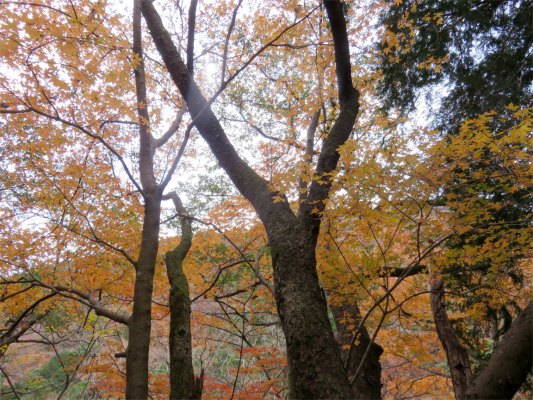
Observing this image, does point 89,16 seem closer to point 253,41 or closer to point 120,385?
point 253,41

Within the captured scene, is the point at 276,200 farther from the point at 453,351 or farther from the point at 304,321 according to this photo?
the point at 453,351

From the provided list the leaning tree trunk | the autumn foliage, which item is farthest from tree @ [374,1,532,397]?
the leaning tree trunk

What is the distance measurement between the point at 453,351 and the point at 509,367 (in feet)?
9.78

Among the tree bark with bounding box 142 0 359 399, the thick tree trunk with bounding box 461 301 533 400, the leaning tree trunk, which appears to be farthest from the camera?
the leaning tree trunk

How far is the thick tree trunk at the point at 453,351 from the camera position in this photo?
3.68m

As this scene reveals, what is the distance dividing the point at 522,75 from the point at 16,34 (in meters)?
4.53

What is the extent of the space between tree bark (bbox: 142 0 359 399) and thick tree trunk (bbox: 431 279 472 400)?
8.21 ft

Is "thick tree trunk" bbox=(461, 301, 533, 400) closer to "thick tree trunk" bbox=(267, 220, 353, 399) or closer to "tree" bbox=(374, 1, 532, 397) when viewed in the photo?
"thick tree trunk" bbox=(267, 220, 353, 399)

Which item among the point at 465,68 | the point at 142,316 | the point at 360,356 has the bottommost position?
the point at 360,356

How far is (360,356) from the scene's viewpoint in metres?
3.48

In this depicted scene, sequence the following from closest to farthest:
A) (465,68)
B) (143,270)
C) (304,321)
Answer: (304,321) < (143,270) < (465,68)

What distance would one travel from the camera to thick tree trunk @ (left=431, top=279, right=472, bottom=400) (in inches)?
145

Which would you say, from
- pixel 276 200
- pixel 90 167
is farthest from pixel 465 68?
pixel 90 167

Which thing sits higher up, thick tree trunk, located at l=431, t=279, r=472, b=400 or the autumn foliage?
the autumn foliage
